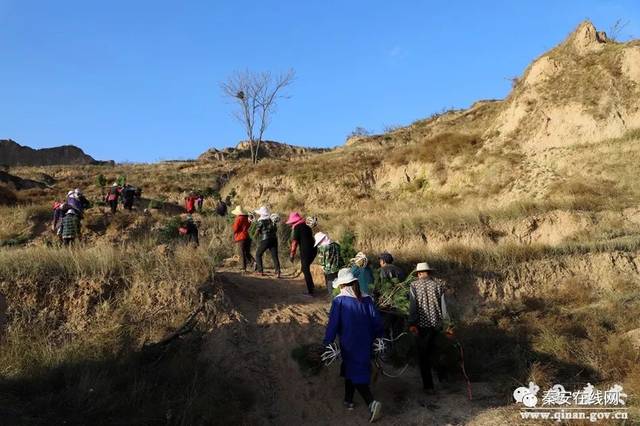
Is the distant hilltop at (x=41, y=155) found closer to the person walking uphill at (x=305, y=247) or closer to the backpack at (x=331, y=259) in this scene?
the person walking uphill at (x=305, y=247)

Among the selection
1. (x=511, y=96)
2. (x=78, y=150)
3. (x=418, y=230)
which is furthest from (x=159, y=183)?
(x=78, y=150)

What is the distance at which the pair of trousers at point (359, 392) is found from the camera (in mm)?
6770

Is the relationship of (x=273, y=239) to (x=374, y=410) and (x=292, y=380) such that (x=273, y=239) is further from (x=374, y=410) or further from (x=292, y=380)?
(x=374, y=410)

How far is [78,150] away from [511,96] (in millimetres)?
68223

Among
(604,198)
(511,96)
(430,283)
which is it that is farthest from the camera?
(511,96)

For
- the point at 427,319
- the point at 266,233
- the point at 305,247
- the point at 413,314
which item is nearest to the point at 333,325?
the point at 413,314

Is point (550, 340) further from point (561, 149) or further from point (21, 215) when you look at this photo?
point (21, 215)

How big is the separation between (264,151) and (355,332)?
6045 centimetres

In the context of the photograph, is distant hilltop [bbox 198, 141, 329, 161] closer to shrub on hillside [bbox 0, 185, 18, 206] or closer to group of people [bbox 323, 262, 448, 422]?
shrub on hillside [bbox 0, 185, 18, 206]

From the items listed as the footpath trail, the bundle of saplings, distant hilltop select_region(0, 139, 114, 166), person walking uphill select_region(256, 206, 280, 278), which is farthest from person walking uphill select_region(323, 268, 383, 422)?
distant hilltop select_region(0, 139, 114, 166)

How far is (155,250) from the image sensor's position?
1020 centimetres

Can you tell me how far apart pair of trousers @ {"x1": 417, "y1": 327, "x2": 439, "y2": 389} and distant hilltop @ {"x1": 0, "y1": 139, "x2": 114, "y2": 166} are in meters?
65.6

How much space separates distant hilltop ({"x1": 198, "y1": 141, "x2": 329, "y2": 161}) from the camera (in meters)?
62.4

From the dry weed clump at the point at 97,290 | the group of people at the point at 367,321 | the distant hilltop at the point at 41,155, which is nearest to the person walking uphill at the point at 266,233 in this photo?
the dry weed clump at the point at 97,290
